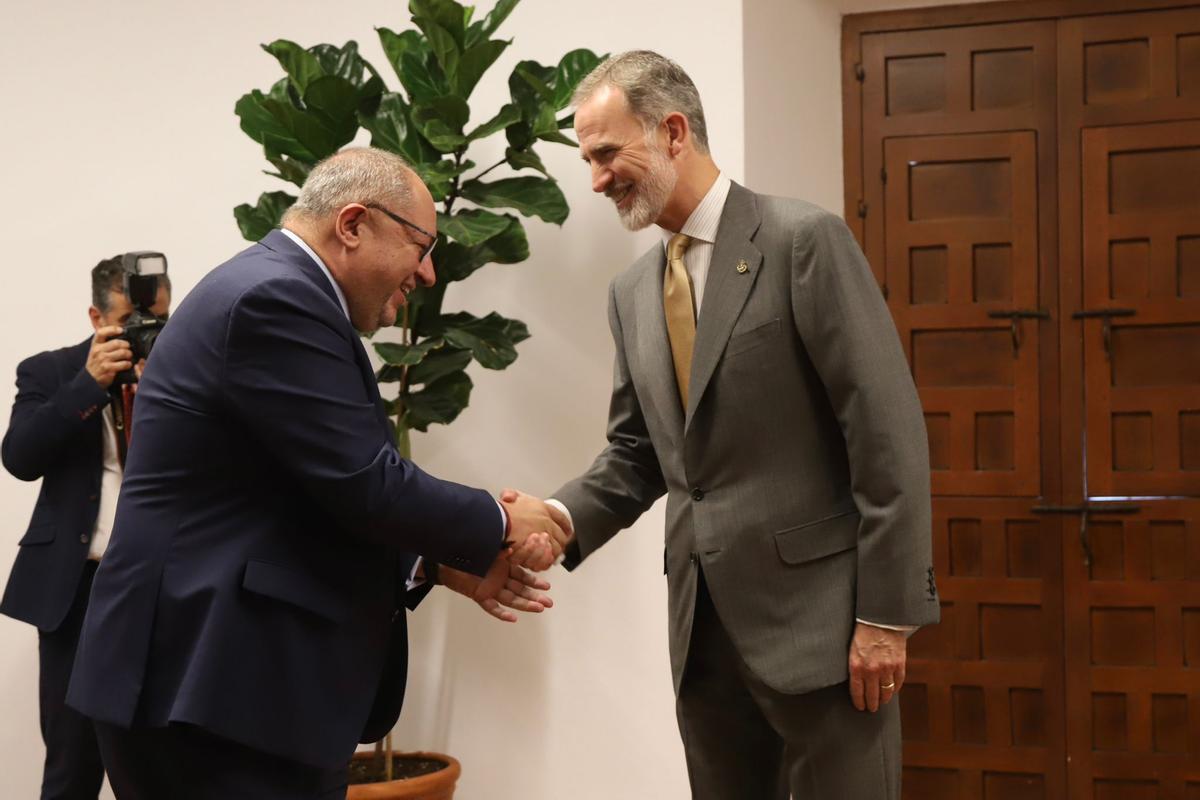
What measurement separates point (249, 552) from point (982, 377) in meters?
2.70

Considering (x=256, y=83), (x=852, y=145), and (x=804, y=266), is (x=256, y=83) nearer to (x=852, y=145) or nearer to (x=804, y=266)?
(x=852, y=145)

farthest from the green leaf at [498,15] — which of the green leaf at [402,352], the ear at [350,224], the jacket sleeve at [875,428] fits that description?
the jacket sleeve at [875,428]

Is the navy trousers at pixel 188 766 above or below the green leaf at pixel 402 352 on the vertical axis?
below

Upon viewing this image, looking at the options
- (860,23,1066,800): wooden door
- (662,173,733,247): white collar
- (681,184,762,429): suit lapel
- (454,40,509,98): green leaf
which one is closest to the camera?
(681,184,762,429): suit lapel


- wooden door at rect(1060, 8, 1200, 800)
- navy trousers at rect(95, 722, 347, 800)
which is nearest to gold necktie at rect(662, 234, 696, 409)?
navy trousers at rect(95, 722, 347, 800)

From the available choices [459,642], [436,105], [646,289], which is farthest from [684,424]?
[459,642]

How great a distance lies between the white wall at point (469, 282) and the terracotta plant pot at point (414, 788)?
1.12 ft

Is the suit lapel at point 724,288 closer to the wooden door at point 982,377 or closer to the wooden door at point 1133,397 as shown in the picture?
the wooden door at point 982,377

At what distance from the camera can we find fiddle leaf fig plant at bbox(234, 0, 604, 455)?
3.32 meters

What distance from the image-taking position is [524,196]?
3465 millimetres

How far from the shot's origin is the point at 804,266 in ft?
6.73

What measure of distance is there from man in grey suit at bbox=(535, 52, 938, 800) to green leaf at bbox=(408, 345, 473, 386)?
48.0 inches

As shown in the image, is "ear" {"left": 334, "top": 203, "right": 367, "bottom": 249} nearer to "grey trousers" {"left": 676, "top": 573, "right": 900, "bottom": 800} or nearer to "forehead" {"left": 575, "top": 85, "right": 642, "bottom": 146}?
"forehead" {"left": 575, "top": 85, "right": 642, "bottom": 146}

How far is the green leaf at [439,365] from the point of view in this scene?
345 centimetres
